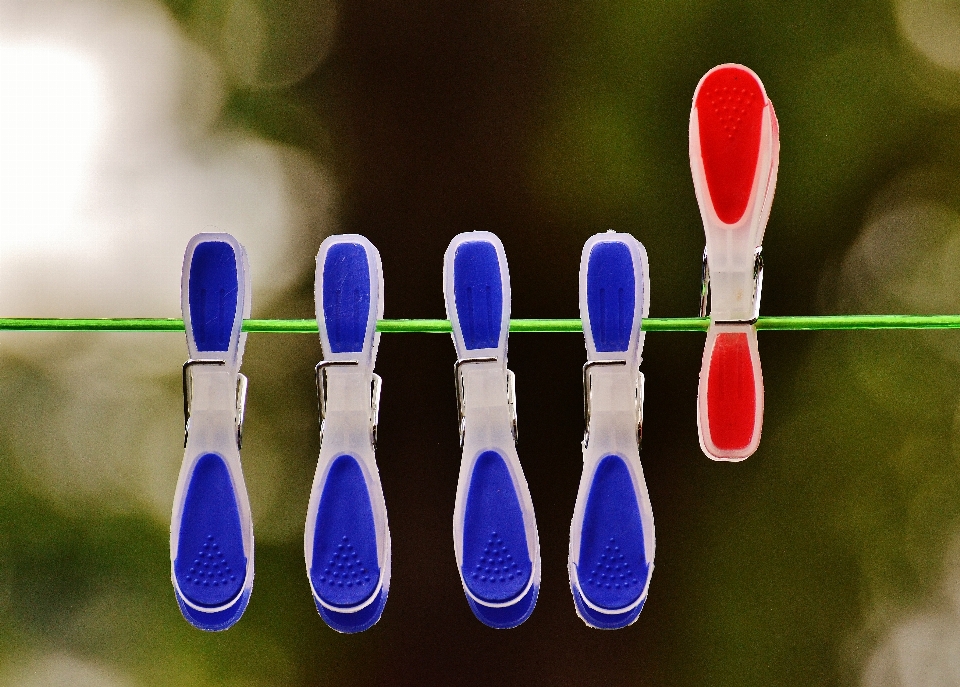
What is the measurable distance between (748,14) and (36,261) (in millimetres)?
761

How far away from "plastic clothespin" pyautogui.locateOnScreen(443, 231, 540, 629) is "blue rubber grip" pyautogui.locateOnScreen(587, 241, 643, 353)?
0.24ft

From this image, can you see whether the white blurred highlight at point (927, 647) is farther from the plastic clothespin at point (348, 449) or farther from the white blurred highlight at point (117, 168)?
the white blurred highlight at point (117, 168)

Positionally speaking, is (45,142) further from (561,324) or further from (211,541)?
(561,324)

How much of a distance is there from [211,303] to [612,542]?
402mm

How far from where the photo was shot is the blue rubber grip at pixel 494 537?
62 centimetres

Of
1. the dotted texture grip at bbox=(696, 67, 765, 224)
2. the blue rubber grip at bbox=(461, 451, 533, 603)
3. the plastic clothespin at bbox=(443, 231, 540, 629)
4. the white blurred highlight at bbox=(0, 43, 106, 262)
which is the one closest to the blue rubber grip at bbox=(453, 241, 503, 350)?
Answer: the plastic clothespin at bbox=(443, 231, 540, 629)

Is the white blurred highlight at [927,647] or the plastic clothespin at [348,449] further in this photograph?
the white blurred highlight at [927,647]

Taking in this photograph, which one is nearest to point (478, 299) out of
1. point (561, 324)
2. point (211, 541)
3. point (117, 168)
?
point (561, 324)

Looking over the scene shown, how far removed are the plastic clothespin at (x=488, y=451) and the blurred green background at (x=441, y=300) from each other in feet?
0.30

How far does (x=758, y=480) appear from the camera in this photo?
0.73 m

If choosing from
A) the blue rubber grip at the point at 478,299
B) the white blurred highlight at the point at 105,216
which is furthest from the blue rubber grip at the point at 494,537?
the white blurred highlight at the point at 105,216

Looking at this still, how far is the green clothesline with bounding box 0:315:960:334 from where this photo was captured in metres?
0.61

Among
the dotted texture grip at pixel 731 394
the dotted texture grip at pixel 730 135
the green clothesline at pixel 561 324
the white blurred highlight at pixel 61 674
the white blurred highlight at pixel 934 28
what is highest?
the white blurred highlight at pixel 934 28

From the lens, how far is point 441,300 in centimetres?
71
